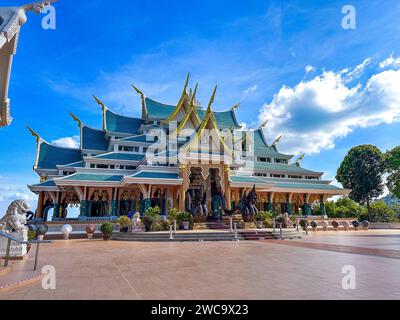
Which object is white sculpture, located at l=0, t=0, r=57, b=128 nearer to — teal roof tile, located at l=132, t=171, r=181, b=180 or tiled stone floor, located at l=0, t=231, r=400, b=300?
tiled stone floor, located at l=0, t=231, r=400, b=300

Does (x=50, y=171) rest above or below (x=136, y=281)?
above

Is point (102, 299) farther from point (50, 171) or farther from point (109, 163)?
point (50, 171)

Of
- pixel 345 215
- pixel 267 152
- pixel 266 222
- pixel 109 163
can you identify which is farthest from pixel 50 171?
pixel 345 215

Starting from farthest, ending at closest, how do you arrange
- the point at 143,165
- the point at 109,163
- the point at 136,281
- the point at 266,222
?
the point at 109,163
the point at 143,165
the point at 266,222
the point at 136,281

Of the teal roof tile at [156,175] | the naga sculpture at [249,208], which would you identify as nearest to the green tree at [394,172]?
the naga sculpture at [249,208]

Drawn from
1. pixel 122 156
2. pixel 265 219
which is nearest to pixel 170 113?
pixel 122 156

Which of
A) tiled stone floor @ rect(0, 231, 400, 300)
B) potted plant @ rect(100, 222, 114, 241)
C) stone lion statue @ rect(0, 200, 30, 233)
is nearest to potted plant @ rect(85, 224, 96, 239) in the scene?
potted plant @ rect(100, 222, 114, 241)

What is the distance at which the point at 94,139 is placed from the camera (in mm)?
28578

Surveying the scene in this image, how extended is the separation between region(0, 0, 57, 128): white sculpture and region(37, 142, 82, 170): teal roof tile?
22.0 metres

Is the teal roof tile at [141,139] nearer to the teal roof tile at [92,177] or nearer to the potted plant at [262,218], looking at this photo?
the teal roof tile at [92,177]

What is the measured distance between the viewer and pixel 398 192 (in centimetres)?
3102

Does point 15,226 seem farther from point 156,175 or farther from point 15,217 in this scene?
point 156,175

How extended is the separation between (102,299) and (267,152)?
2969cm

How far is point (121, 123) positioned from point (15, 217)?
23.9m
